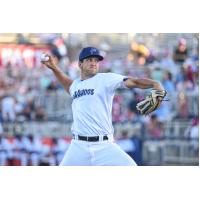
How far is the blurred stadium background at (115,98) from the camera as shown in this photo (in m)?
9.93

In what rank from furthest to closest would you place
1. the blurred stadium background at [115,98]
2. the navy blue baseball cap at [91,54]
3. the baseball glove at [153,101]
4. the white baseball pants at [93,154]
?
the blurred stadium background at [115,98], the navy blue baseball cap at [91,54], the white baseball pants at [93,154], the baseball glove at [153,101]

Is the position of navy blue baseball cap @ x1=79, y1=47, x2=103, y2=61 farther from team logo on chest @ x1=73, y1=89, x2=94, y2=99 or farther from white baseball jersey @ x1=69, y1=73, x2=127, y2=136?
team logo on chest @ x1=73, y1=89, x2=94, y2=99

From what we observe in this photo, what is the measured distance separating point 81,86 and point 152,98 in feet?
2.87

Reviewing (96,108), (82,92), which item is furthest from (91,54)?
(96,108)

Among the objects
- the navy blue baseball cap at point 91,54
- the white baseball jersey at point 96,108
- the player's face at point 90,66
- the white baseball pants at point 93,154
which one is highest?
the navy blue baseball cap at point 91,54

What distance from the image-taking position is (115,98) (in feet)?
33.4

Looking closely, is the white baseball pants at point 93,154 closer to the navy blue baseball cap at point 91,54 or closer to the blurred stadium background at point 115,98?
the navy blue baseball cap at point 91,54

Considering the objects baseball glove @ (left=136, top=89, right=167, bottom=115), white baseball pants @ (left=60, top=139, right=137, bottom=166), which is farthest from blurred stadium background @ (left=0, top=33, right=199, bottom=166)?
baseball glove @ (left=136, top=89, right=167, bottom=115)

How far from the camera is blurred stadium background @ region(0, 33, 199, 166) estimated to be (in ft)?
32.6

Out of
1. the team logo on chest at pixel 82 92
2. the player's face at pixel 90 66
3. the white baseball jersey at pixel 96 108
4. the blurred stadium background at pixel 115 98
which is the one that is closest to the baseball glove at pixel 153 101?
the white baseball jersey at pixel 96 108

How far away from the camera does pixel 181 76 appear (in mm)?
10367

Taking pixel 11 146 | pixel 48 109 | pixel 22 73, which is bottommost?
pixel 11 146
